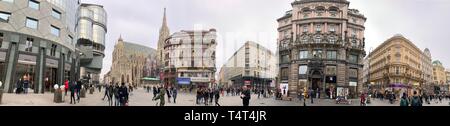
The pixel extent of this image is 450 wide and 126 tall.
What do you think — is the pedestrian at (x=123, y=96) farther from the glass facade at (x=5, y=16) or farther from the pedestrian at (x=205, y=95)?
the glass facade at (x=5, y=16)

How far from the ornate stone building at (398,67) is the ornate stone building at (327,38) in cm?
139

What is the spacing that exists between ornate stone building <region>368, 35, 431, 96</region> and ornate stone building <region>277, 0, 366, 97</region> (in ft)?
4.56

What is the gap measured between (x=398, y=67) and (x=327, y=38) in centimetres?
461

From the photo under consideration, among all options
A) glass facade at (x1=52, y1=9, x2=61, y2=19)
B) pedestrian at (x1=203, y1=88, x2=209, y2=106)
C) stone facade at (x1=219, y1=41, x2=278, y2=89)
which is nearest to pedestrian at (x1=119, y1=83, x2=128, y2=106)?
pedestrian at (x1=203, y1=88, x2=209, y2=106)

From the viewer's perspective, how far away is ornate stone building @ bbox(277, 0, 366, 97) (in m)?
16.7

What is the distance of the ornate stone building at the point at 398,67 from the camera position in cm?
1688

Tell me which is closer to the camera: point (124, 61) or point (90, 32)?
point (124, 61)

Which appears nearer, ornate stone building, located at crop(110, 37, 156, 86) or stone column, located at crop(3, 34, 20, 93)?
ornate stone building, located at crop(110, 37, 156, 86)

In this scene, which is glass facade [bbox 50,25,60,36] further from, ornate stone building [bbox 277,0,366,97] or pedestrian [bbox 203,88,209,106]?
ornate stone building [bbox 277,0,366,97]

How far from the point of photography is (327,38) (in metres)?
17.6

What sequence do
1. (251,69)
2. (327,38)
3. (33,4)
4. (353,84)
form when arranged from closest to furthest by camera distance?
(327,38) → (33,4) → (353,84) → (251,69)

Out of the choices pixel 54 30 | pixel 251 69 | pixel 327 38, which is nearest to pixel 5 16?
pixel 54 30

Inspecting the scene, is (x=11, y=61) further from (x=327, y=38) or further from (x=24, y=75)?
(x=327, y=38)
